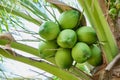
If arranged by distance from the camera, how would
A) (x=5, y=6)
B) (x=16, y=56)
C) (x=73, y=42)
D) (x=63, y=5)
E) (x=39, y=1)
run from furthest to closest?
(x=39, y=1) < (x=5, y=6) < (x=16, y=56) < (x=63, y=5) < (x=73, y=42)

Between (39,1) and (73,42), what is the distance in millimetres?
787

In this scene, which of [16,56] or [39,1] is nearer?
[16,56]

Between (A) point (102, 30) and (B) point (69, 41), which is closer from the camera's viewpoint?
(B) point (69, 41)

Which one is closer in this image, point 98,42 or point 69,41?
point 69,41

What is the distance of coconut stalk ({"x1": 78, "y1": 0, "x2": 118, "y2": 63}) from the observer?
123cm

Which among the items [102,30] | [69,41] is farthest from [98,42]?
[69,41]

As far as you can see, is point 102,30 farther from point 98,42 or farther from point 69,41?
point 69,41

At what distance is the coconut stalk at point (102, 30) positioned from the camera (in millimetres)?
1229

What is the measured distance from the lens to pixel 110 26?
4.23 feet

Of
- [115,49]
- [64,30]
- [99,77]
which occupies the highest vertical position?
[64,30]

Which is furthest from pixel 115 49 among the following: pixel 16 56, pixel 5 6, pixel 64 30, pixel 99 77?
pixel 5 6

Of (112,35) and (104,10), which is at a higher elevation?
(104,10)

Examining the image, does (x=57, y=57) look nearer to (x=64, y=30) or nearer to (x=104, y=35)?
(x=64, y=30)

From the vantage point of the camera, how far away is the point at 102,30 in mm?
1235
